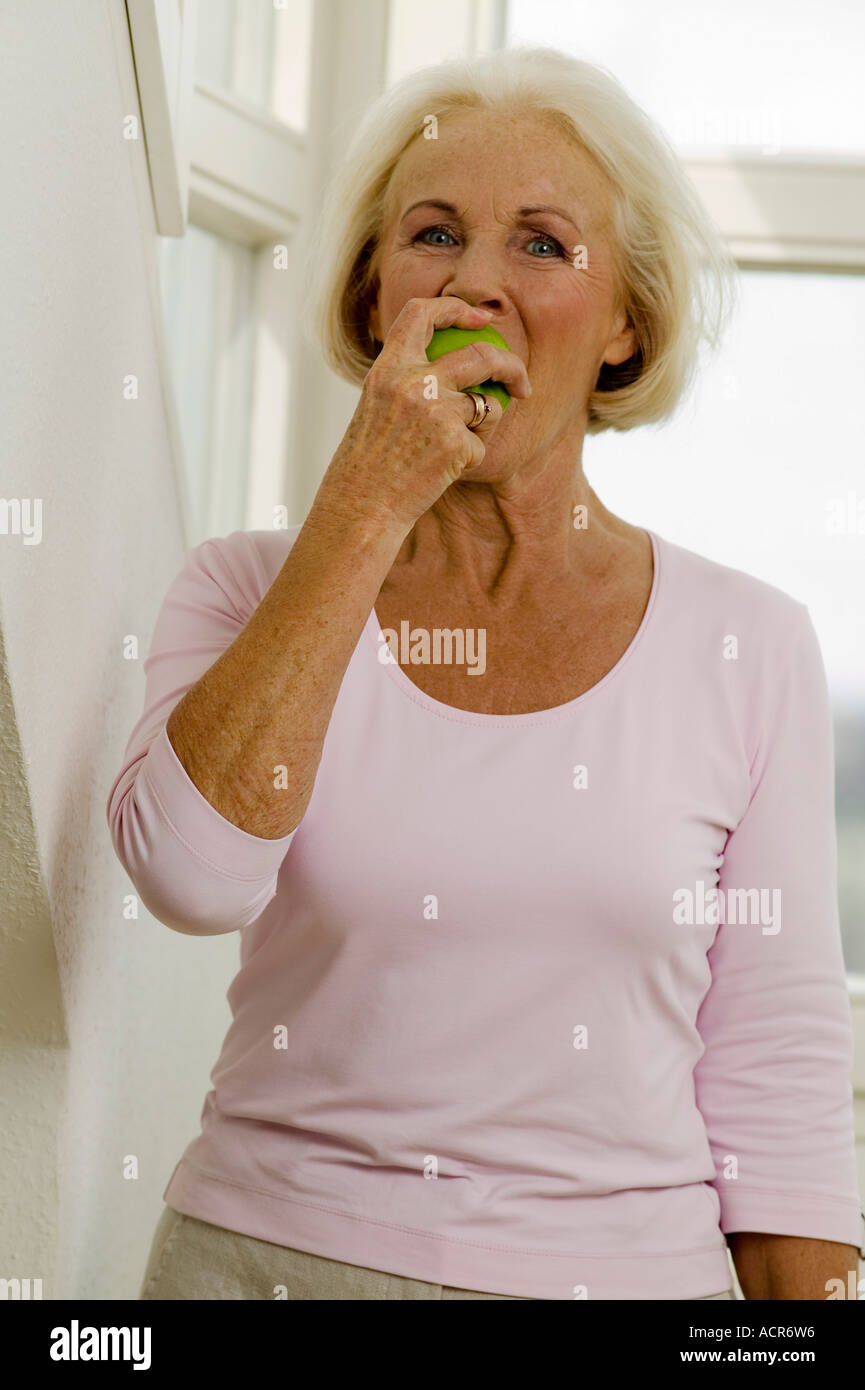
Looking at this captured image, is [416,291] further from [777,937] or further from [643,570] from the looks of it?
[777,937]

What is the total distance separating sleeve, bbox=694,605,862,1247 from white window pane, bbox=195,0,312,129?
175cm

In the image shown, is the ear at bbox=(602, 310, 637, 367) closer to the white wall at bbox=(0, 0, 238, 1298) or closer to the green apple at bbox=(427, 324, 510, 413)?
the green apple at bbox=(427, 324, 510, 413)

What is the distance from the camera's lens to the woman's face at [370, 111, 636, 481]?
1.11 m

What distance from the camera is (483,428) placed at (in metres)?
1.01

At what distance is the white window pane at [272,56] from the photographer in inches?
91.7

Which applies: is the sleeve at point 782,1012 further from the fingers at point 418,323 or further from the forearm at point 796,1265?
the fingers at point 418,323

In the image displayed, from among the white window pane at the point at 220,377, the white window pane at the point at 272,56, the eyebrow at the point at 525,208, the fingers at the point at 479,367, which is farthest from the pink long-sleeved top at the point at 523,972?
the white window pane at the point at 272,56

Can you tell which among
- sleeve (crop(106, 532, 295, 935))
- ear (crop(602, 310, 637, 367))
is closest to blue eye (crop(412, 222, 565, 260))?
ear (crop(602, 310, 637, 367))

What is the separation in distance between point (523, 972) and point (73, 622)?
1.32 ft

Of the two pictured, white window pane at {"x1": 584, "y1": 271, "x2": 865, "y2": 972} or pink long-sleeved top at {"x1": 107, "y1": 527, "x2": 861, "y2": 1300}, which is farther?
white window pane at {"x1": 584, "y1": 271, "x2": 865, "y2": 972}

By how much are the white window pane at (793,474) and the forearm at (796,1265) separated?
1.48 m

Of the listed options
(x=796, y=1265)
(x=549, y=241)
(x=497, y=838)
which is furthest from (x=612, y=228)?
(x=796, y=1265)

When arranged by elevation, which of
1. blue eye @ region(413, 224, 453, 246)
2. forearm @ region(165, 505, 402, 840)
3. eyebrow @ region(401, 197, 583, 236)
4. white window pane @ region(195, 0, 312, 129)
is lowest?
forearm @ region(165, 505, 402, 840)

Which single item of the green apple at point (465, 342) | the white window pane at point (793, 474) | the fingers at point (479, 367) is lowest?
the fingers at point (479, 367)
